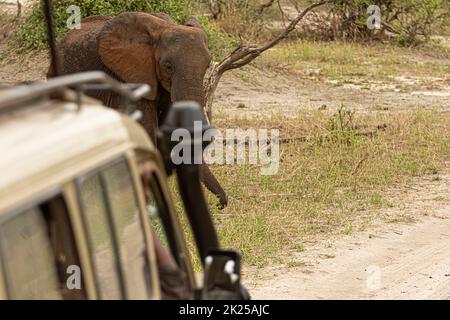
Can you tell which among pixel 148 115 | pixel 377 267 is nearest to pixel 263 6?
Result: pixel 148 115

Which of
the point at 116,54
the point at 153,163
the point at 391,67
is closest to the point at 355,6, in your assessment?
the point at 391,67

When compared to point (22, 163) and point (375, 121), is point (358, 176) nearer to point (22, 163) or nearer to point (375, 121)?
point (375, 121)

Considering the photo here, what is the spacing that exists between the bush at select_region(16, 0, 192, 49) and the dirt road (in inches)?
243

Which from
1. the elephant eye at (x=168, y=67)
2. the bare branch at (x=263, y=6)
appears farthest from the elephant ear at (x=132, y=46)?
the bare branch at (x=263, y=6)

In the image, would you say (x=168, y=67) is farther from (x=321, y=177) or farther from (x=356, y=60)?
(x=356, y=60)

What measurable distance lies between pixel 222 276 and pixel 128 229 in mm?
297

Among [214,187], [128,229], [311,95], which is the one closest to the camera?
[128,229]

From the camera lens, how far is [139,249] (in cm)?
263

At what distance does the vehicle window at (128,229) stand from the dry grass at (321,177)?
403 centimetres

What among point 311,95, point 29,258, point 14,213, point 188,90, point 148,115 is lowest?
point 311,95

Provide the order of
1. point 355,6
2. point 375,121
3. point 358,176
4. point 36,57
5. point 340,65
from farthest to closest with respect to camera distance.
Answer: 1. point 355,6
2. point 340,65
3. point 36,57
4. point 375,121
5. point 358,176

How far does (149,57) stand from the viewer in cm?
916

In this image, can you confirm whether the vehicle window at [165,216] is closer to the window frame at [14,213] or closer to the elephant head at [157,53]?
the window frame at [14,213]

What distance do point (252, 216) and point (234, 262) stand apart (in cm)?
506
